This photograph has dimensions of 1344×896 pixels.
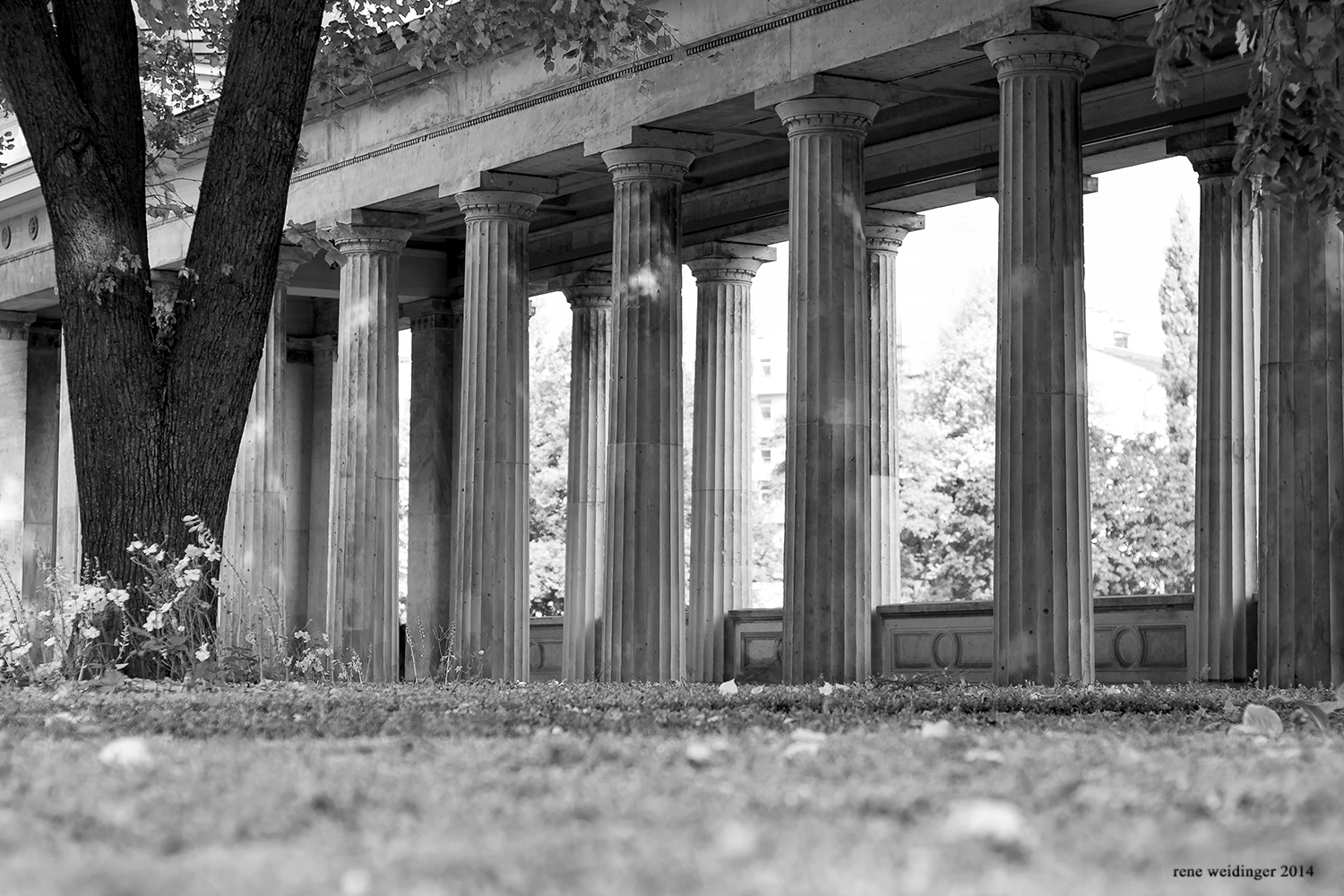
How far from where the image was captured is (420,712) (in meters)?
12.5

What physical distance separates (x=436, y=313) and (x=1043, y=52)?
98.2ft

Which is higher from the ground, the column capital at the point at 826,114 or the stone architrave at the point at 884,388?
the column capital at the point at 826,114

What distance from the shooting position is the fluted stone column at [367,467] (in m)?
39.8

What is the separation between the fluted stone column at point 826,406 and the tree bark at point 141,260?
445 inches

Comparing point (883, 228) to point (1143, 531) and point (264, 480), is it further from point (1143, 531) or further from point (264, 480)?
point (1143, 531)

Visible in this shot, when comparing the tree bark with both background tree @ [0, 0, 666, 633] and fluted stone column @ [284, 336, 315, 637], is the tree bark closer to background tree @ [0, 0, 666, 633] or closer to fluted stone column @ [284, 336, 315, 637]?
background tree @ [0, 0, 666, 633]

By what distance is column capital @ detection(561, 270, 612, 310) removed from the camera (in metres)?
47.2

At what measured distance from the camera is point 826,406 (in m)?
28.8

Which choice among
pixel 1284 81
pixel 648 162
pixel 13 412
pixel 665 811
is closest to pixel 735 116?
pixel 648 162

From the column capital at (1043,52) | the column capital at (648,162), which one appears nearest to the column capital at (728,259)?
the column capital at (648,162)

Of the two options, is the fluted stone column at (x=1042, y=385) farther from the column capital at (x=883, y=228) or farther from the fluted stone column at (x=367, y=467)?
the fluted stone column at (x=367, y=467)

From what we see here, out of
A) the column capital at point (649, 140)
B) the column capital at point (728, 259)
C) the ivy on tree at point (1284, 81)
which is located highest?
the column capital at point (649, 140)

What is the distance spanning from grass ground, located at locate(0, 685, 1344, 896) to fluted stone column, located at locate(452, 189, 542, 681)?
83.4 feet

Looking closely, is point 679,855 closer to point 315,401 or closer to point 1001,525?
point 1001,525
